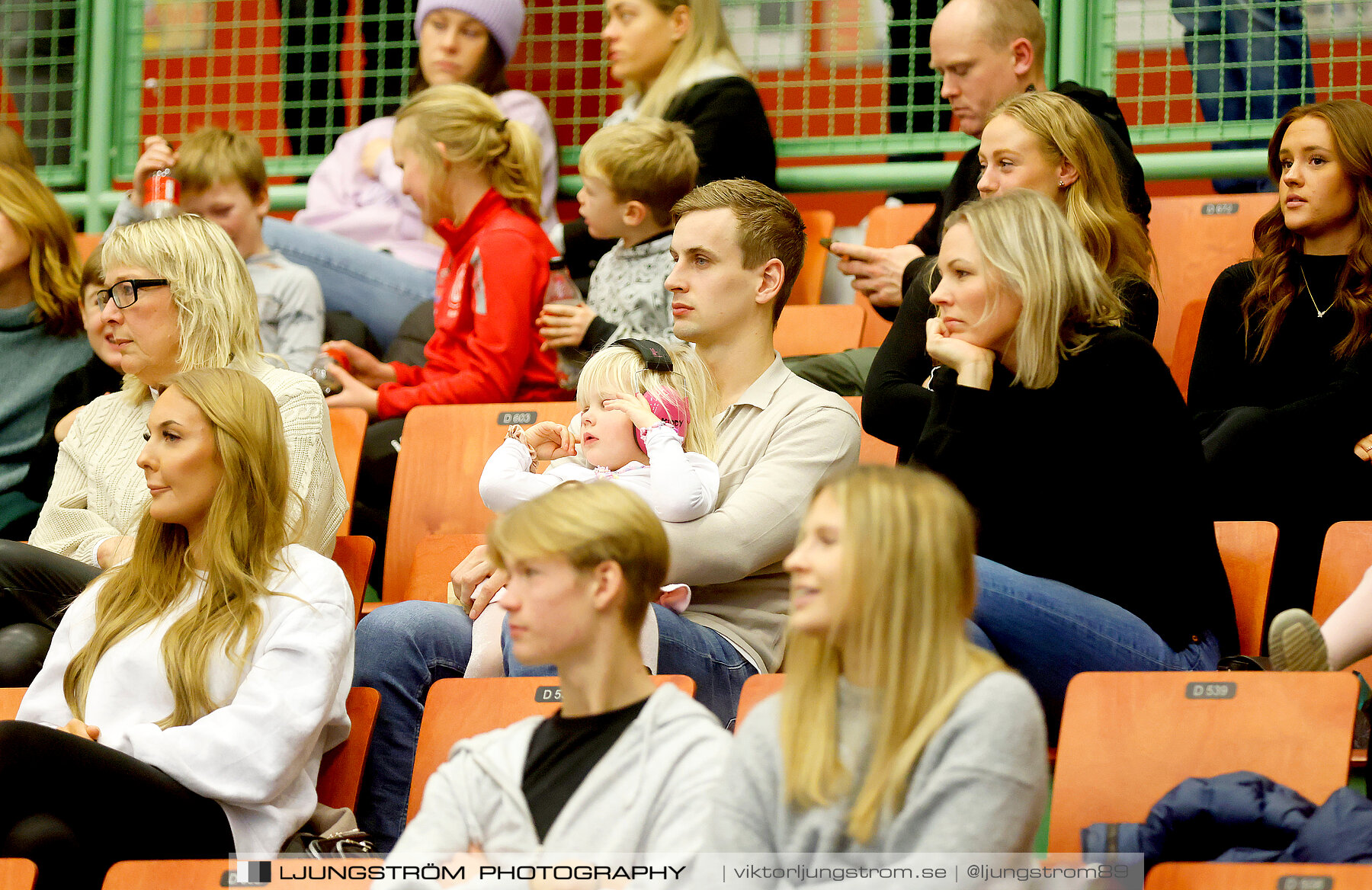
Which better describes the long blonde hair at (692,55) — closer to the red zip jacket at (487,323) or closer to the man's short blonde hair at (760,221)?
the red zip jacket at (487,323)

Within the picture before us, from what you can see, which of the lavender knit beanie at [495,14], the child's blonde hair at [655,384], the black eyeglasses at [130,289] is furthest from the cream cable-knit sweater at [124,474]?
the lavender knit beanie at [495,14]

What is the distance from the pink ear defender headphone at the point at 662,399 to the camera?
2721 mm

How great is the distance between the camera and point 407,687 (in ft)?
8.74

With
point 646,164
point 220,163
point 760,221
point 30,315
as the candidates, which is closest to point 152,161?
point 220,163

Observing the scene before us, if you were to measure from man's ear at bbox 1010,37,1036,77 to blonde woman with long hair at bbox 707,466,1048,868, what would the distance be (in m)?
2.13

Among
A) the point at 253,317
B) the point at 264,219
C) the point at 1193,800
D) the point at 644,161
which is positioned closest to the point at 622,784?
the point at 1193,800

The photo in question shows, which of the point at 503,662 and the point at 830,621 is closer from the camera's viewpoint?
the point at 830,621

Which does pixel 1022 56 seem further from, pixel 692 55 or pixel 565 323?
pixel 565 323

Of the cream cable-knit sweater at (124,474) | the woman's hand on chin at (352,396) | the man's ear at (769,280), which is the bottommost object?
the cream cable-knit sweater at (124,474)

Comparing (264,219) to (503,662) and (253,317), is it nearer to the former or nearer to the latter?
(253,317)

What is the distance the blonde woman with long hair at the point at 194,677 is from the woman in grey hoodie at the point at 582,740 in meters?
0.45

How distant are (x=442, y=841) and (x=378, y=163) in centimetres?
315

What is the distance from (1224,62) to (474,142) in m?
2.07

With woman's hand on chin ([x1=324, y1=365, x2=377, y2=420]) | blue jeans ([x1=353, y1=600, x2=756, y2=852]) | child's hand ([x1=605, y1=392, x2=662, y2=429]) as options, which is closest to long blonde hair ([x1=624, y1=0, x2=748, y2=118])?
woman's hand on chin ([x1=324, y1=365, x2=377, y2=420])
